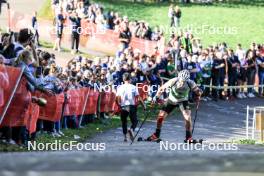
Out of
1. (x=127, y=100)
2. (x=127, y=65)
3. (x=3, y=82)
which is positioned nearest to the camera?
(x=3, y=82)

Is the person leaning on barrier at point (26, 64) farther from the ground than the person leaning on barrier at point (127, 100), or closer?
farther from the ground

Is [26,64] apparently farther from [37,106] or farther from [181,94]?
[181,94]

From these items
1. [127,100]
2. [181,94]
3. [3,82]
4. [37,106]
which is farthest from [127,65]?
[3,82]

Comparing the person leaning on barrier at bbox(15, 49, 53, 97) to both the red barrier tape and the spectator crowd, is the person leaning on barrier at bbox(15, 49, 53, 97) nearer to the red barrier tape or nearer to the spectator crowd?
the spectator crowd

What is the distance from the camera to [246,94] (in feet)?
109

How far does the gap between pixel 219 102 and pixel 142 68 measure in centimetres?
548

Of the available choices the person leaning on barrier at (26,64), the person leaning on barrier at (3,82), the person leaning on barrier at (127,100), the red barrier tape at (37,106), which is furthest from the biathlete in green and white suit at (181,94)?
the person leaning on barrier at (3,82)

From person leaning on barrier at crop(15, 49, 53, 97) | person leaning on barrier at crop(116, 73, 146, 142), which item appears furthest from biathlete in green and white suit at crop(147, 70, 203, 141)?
person leaning on barrier at crop(15, 49, 53, 97)

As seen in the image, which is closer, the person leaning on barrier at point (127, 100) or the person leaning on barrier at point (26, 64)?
the person leaning on barrier at point (26, 64)

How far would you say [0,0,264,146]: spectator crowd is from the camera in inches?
537

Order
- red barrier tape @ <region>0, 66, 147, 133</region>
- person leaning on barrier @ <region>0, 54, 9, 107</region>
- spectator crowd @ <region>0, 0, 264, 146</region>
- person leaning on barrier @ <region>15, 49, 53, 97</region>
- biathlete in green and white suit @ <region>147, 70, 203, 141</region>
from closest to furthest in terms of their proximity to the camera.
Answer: person leaning on barrier @ <region>0, 54, 9, 107</region> < red barrier tape @ <region>0, 66, 147, 133</region> < person leaning on barrier @ <region>15, 49, 53, 97</region> < spectator crowd @ <region>0, 0, 264, 146</region> < biathlete in green and white suit @ <region>147, 70, 203, 141</region>

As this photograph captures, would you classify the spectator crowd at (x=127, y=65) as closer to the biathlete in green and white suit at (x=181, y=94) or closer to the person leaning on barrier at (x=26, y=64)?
the person leaning on barrier at (x=26, y=64)

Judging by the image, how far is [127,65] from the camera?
25.4m

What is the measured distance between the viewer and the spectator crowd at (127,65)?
13.6m
